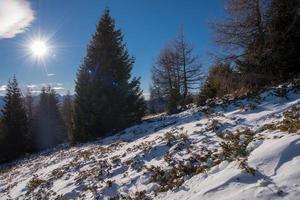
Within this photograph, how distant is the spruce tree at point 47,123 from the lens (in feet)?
130

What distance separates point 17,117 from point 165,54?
65.1ft

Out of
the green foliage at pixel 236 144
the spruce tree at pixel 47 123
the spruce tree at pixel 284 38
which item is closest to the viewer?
the green foliage at pixel 236 144

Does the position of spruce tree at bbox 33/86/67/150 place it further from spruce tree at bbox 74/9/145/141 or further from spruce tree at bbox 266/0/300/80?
spruce tree at bbox 266/0/300/80

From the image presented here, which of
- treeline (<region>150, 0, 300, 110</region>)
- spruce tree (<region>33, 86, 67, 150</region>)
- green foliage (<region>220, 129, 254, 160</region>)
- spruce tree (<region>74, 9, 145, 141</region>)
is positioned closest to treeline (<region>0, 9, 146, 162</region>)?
spruce tree (<region>74, 9, 145, 141</region>)

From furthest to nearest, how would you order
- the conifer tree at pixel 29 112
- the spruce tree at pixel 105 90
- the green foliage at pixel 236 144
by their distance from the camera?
1. the conifer tree at pixel 29 112
2. the spruce tree at pixel 105 90
3. the green foliage at pixel 236 144

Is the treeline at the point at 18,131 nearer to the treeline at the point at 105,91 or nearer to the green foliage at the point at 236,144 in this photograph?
the treeline at the point at 105,91

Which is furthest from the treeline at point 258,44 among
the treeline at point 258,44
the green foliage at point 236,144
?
the green foliage at point 236,144

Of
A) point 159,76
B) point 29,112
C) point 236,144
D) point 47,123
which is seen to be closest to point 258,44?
point 236,144

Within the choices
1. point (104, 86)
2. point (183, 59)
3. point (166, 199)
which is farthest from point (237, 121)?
point (183, 59)

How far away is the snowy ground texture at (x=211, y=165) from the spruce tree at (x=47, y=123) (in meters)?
26.9

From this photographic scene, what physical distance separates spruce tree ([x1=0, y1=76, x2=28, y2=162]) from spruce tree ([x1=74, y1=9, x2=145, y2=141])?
14.8 meters

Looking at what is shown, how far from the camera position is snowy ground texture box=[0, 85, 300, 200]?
5359mm

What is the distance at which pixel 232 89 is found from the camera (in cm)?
1675

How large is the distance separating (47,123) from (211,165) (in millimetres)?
40840
